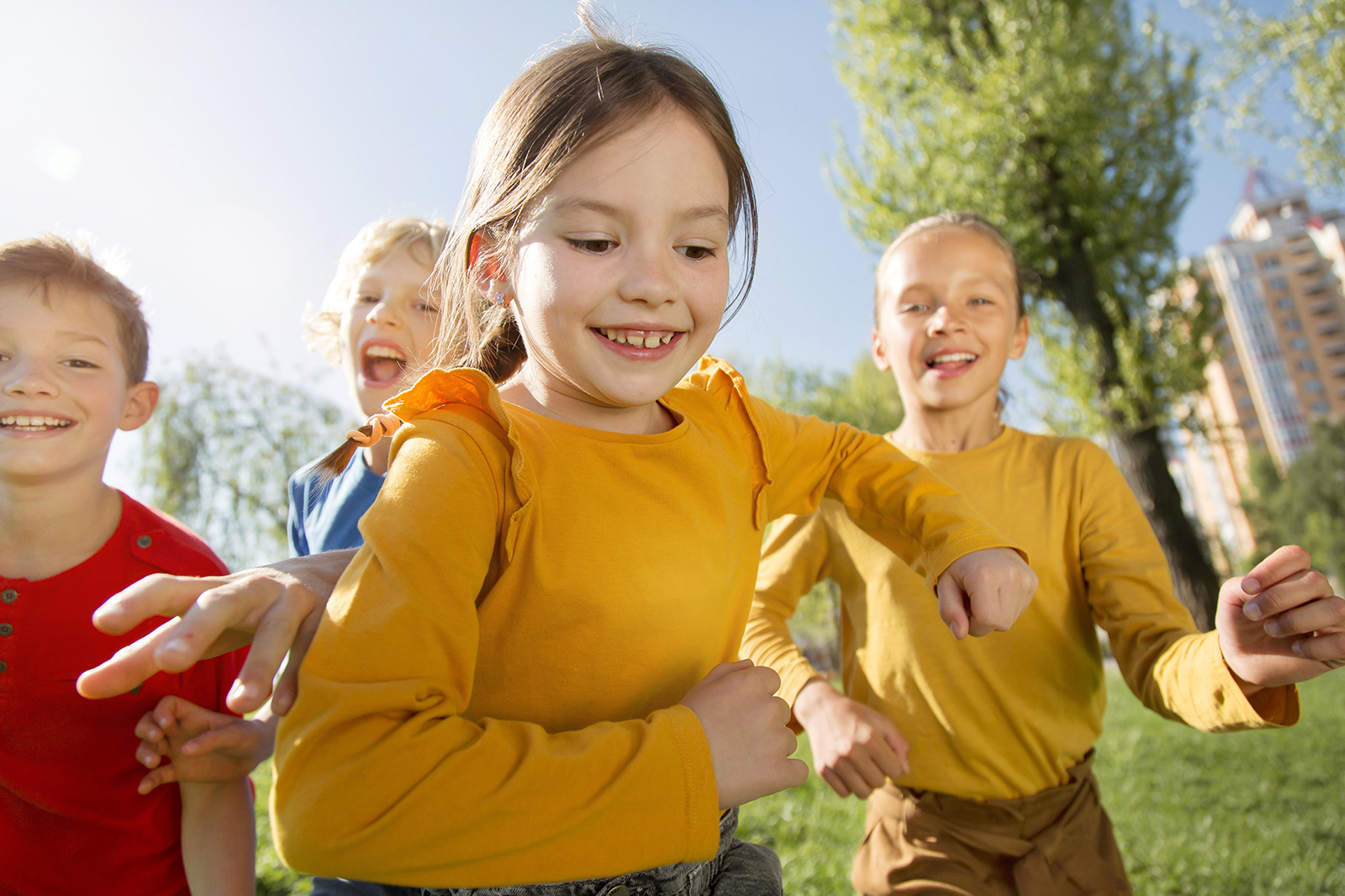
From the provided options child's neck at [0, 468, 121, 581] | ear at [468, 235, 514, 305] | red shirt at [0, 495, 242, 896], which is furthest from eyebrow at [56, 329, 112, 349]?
ear at [468, 235, 514, 305]

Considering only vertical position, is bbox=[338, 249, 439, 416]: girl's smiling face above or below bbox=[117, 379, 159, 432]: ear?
above

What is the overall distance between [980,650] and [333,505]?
1814mm

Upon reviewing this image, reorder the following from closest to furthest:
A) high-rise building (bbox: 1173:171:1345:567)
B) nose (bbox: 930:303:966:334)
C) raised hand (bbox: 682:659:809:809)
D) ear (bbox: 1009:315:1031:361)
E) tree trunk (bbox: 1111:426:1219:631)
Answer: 1. raised hand (bbox: 682:659:809:809)
2. nose (bbox: 930:303:966:334)
3. ear (bbox: 1009:315:1031:361)
4. tree trunk (bbox: 1111:426:1219:631)
5. high-rise building (bbox: 1173:171:1345:567)

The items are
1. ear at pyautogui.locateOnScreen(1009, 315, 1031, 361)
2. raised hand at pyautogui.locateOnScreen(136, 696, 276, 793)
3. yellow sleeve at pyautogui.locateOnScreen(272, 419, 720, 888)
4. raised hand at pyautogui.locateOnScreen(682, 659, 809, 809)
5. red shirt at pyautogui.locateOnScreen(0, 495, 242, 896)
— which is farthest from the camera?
ear at pyautogui.locateOnScreen(1009, 315, 1031, 361)

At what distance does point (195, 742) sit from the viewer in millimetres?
1379

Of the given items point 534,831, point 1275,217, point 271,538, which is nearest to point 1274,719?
point 534,831

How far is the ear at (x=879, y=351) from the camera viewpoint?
8.70ft

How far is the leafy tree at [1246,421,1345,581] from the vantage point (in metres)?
41.1

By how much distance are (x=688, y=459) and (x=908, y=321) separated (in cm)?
130

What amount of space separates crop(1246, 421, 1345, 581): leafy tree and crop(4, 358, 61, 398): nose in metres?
51.8

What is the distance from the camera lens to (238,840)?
1.56 metres

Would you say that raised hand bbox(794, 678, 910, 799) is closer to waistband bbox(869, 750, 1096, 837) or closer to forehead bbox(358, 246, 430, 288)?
waistband bbox(869, 750, 1096, 837)

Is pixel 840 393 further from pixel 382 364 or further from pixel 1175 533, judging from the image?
pixel 382 364

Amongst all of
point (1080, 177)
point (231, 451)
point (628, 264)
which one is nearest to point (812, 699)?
point (628, 264)
